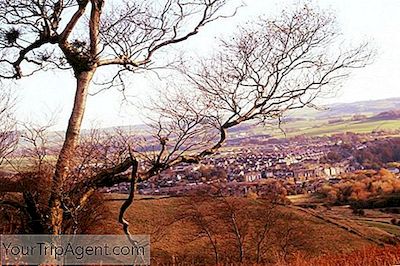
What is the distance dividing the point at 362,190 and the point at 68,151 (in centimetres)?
3620

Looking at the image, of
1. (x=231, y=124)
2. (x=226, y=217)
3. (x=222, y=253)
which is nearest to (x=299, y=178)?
(x=226, y=217)

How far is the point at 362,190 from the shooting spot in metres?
39.1

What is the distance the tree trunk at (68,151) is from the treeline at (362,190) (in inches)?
1327

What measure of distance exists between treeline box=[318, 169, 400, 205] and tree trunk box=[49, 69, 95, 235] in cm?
3371

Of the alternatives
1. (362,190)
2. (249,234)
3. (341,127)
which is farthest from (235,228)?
(341,127)

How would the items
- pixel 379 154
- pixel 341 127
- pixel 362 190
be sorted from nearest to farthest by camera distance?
pixel 362 190, pixel 379 154, pixel 341 127

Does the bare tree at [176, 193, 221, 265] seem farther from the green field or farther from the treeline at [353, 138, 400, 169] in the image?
the green field

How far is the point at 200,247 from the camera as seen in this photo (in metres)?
23.0

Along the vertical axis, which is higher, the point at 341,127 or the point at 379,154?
the point at 341,127

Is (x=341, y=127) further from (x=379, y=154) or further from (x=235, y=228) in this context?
(x=235, y=228)

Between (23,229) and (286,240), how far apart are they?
62.9ft

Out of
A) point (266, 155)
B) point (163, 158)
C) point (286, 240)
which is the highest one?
point (163, 158)

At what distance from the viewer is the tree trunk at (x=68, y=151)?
21.0 feet

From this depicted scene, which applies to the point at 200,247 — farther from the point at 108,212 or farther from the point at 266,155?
the point at 266,155
